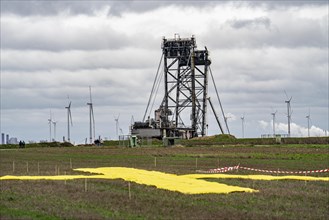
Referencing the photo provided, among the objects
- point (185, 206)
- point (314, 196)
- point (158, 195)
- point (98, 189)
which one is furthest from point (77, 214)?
point (314, 196)

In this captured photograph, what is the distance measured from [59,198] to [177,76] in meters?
136

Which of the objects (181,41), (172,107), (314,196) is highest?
(181,41)

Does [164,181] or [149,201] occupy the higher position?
→ [164,181]

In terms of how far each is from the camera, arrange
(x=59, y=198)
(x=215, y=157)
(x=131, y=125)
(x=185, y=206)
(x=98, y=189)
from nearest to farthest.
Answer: (x=185, y=206), (x=59, y=198), (x=98, y=189), (x=215, y=157), (x=131, y=125)

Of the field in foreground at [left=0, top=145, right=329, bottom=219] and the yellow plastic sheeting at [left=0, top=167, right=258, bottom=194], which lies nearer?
the field in foreground at [left=0, top=145, right=329, bottom=219]

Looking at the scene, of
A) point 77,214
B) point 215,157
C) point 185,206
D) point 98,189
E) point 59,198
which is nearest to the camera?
point 77,214

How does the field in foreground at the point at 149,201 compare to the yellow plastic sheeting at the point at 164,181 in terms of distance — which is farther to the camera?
the yellow plastic sheeting at the point at 164,181

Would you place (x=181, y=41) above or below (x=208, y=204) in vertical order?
above

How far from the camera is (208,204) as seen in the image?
33281 millimetres

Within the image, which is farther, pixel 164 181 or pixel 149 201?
pixel 164 181

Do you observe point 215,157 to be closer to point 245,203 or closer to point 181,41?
point 245,203

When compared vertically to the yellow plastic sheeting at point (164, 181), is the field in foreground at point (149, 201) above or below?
below

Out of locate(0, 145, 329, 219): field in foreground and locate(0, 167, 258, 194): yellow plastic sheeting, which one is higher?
locate(0, 167, 258, 194): yellow plastic sheeting

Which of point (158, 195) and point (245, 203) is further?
point (158, 195)
